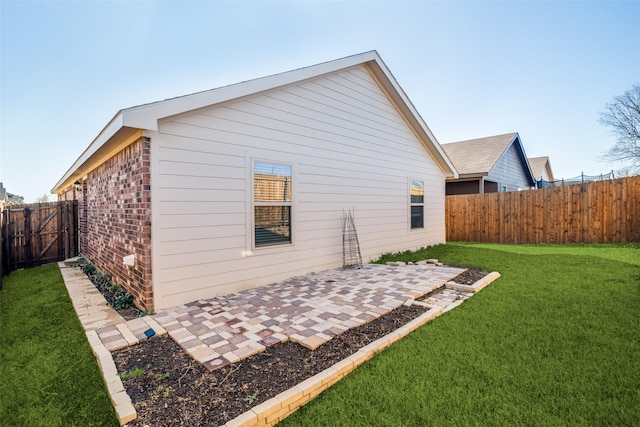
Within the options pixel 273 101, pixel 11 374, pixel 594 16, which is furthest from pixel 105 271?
pixel 594 16

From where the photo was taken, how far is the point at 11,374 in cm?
267

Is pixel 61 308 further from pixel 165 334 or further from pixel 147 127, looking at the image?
pixel 147 127

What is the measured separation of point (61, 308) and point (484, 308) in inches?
242

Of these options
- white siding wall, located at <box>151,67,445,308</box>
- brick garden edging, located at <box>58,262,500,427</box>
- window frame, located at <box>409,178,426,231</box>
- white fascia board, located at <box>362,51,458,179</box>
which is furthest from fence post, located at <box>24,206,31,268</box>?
window frame, located at <box>409,178,426,231</box>

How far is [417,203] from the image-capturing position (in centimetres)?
943

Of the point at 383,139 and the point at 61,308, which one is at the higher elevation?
the point at 383,139

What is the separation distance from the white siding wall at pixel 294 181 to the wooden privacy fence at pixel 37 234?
240 inches

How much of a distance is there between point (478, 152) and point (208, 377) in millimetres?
17295

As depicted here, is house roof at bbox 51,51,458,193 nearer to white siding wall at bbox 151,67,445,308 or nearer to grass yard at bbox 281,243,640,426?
white siding wall at bbox 151,67,445,308

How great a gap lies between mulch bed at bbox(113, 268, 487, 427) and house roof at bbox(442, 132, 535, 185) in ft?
43.8

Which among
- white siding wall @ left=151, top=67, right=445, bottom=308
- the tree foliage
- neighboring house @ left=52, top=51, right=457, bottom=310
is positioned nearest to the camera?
neighboring house @ left=52, top=51, right=457, bottom=310

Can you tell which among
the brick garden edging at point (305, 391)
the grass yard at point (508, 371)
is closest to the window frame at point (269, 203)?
the brick garden edging at point (305, 391)

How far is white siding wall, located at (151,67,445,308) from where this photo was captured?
420 cm

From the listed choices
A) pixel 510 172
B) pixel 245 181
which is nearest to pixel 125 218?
pixel 245 181
